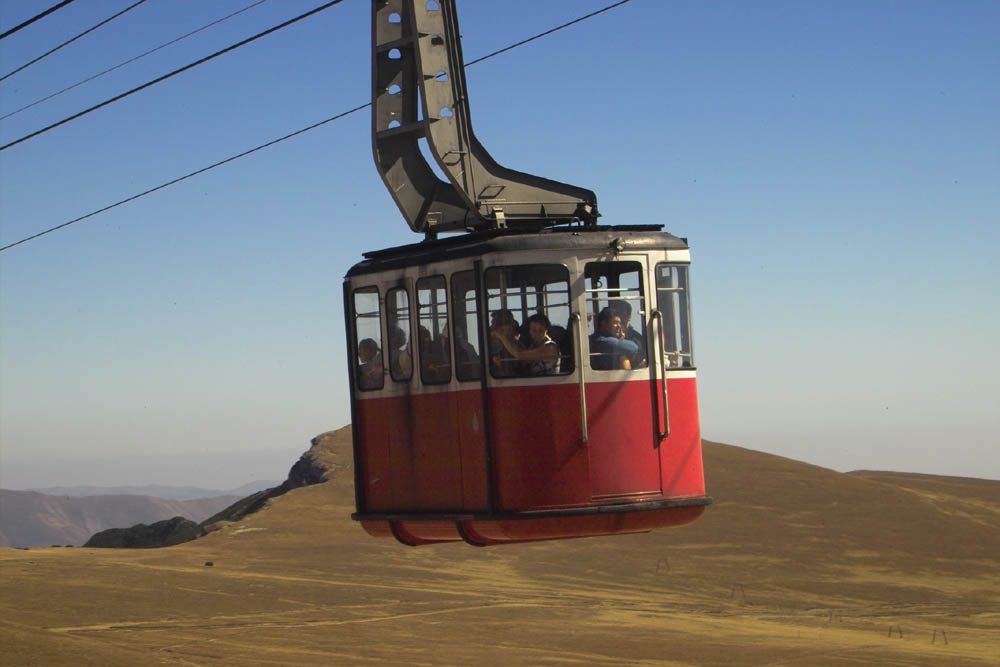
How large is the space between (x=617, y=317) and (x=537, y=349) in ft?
2.73

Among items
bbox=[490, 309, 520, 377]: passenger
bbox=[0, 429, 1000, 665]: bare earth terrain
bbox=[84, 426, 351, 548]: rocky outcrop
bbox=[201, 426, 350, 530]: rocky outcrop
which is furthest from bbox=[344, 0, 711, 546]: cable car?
bbox=[201, 426, 350, 530]: rocky outcrop

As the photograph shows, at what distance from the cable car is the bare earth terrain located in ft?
50.7

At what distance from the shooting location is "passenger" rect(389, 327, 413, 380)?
1239 centimetres

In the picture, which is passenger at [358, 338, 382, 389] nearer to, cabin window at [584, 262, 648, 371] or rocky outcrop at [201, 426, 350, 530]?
cabin window at [584, 262, 648, 371]

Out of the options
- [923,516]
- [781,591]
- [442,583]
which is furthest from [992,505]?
[442,583]

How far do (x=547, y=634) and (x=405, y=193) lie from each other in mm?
22023

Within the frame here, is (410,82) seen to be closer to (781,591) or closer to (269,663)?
(269,663)

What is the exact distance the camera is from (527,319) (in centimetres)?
Result: 1152

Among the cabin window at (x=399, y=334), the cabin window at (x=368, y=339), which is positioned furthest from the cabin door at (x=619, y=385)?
the cabin window at (x=368, y=339)

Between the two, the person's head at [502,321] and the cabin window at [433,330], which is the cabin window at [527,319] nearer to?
the person's head at [502,321]

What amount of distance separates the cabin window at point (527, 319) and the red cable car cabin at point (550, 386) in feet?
0.04

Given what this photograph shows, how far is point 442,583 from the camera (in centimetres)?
4309

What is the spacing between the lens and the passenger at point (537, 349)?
11.4 metres

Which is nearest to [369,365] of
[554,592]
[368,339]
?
[368,339]
